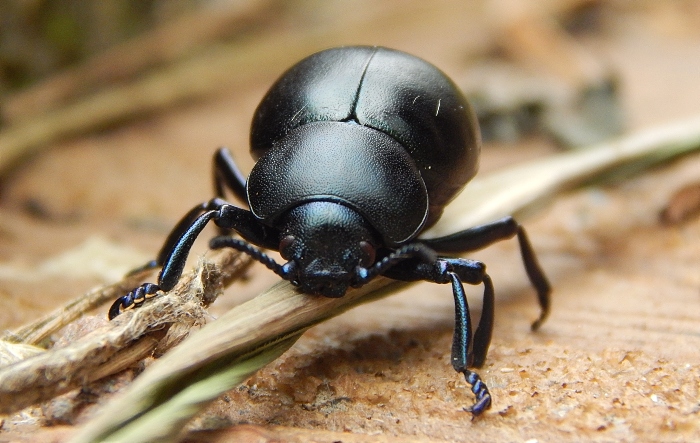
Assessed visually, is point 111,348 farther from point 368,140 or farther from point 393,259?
point 368,140

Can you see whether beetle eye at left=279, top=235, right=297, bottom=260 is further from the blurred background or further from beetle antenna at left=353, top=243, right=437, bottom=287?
the blurred background

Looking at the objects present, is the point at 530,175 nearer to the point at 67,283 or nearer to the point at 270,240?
the point at 270,240

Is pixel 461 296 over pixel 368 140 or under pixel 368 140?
under

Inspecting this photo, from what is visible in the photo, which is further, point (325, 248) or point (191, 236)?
point (191, 236)

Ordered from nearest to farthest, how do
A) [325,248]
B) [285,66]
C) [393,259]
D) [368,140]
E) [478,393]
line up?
1. [478,393]
2. [325,248]
3. [393,259]
4. [368,140]
5. [285,66]

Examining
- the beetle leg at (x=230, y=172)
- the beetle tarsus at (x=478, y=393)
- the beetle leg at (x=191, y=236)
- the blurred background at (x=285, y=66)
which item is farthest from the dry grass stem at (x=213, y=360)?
the beetle leg at (x=230, y=172)

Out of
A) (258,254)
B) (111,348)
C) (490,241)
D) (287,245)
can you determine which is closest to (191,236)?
(258,254)

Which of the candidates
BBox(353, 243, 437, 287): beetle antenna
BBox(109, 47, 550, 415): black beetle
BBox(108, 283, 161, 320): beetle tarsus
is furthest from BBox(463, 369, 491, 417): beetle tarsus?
BBox(108, 283, 161, 320): beetle tarsus
